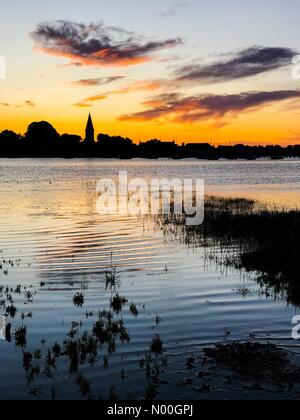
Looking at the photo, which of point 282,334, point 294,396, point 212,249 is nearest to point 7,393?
point 294,396

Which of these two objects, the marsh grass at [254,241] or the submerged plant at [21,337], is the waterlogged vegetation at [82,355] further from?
the marsh grass at [254,241]

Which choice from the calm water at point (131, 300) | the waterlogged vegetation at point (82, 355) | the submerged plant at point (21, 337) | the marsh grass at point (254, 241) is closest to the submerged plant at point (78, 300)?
the calm water at point (131, 300)

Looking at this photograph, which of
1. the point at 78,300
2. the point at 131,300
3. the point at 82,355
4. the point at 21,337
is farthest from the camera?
the point at 131,300

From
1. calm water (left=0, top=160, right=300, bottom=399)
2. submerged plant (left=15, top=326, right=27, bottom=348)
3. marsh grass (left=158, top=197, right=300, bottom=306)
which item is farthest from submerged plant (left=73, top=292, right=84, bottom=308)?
marsh grass (left=158, top=197, right=300, bottom=306)

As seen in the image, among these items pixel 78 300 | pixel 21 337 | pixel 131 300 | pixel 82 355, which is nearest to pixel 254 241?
pixel 131 300

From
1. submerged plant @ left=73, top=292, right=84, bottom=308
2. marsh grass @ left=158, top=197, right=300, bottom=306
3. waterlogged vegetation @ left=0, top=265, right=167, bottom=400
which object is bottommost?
waterlogged vegetation @ left=0, top=265, right=167, bottom=400

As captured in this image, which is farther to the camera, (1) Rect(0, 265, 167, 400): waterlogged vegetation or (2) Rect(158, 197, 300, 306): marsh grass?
(2) Rect(158, 197, 300, 306): marsh grass

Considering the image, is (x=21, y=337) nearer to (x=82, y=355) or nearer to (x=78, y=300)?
(x=82, y=355)

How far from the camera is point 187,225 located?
3431cm

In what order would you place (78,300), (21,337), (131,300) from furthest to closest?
(131,300) < (78,300) < (21,337)

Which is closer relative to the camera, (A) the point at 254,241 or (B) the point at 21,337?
(B) the point at 21,337

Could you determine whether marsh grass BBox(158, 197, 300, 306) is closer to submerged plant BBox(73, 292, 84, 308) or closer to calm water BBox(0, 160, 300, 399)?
calm water BBox(0, 160, 300, 399)
